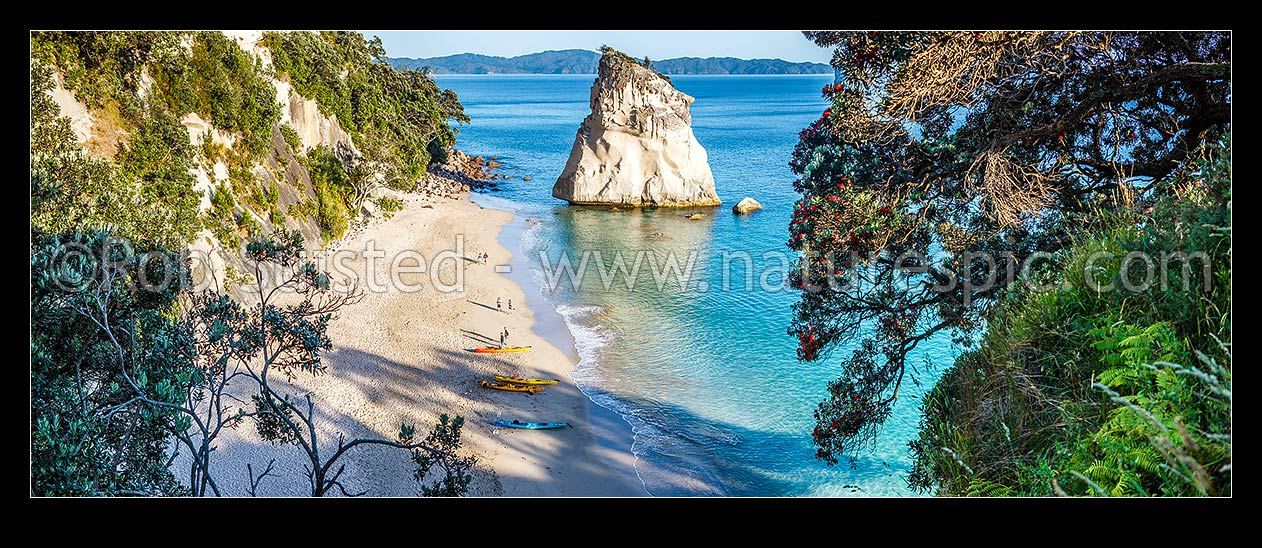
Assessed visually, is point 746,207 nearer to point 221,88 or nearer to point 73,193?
point 221,88

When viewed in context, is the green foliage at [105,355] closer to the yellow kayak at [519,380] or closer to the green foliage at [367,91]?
the yellow kayak at [519,380]

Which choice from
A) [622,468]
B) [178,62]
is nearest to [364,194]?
[178,62]

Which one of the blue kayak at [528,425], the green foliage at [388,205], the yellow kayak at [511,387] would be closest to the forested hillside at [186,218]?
the green foliage at [388,205]

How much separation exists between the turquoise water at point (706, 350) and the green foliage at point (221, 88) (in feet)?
31.0

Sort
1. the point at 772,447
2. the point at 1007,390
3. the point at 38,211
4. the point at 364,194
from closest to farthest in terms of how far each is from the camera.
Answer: the point at 1007,390 → the point at 38,211 → the point at 772,447 → the point at 364,194

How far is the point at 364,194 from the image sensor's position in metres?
28.4

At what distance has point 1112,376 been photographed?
4.54 meters

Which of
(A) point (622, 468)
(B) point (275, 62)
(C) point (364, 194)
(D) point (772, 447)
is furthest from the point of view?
(C) point (364, 194)

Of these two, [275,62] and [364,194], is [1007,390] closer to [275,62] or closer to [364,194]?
[275,62]

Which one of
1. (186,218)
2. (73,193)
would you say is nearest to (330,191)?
(186,218)

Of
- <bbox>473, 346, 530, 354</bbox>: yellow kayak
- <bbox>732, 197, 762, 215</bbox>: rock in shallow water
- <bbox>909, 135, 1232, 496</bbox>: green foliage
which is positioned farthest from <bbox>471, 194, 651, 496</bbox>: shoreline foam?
<bbox>732, 197, 762, 215</bbox>: rock in shallow water

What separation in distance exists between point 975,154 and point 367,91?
2814 centimetres

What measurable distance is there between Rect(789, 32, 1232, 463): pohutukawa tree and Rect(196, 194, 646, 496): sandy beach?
635 centimetres

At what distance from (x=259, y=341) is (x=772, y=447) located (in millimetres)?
9616
